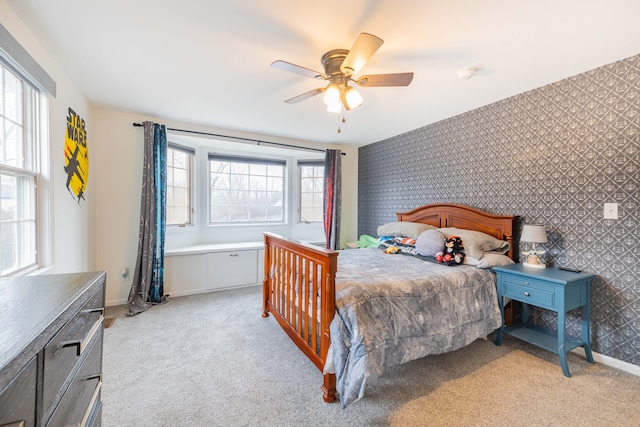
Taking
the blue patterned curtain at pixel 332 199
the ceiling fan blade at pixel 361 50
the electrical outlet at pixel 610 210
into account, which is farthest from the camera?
the blue patterned curtain at pixel 332 199

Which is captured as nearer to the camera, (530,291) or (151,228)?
(530,291)

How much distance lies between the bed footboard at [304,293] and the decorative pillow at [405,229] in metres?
1.55

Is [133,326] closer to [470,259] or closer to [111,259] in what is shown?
[111,259]

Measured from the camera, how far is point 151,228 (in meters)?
3.20

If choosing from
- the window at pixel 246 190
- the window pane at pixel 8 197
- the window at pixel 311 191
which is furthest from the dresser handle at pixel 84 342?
the window at pixel 311 191

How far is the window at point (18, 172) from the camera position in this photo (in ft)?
5.46

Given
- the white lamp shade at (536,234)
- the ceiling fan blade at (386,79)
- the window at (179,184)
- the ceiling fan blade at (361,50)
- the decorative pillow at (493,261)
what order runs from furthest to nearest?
the window at (179,184), the decorative pillow at (493,261), the white lamp shade at (536,234), the ceiling fan blade at (386,79), the ceiling fan blade at (361,50)

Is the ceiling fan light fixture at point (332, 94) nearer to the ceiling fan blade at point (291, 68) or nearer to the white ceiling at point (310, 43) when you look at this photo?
the ceiling fan blade at point (291, 68)

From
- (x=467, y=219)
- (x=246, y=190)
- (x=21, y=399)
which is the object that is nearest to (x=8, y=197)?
(x=21, y=399)

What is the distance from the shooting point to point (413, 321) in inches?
72.9

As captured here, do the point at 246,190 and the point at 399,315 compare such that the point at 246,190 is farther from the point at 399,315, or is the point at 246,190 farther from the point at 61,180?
the point at 399,315

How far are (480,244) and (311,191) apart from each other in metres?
2.99

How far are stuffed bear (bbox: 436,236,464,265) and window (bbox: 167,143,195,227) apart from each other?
135 inches

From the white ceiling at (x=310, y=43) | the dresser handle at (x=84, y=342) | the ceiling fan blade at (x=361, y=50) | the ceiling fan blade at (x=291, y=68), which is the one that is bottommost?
the dresser handle at (x=84, y=342)
